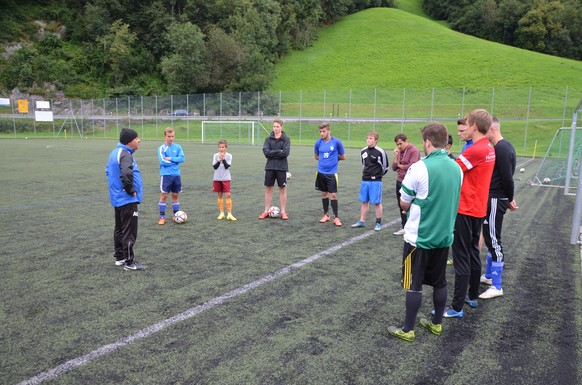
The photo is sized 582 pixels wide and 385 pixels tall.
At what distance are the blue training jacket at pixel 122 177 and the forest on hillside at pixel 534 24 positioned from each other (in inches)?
3588

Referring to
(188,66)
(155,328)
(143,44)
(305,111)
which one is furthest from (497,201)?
(143,44)

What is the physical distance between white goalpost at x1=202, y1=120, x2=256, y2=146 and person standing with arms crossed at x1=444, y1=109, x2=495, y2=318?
112ft

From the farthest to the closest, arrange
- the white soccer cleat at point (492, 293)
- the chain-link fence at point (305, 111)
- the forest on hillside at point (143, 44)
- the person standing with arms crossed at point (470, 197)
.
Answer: the forest on hillside at point (143, 44) < the chain-link fence at point (305, 111) < the white soccer cleat at point (492, 293) < the person standing with arms crossed at point (470, 197)

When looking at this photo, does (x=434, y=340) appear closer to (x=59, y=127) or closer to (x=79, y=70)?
(x=59, y=127)

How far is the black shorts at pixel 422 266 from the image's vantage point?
12.6ft

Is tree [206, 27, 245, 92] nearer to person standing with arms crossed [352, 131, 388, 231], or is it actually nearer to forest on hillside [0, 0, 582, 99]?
forest on hillside [0, 0, 582, 99]

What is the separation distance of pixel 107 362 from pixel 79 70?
68767 mm

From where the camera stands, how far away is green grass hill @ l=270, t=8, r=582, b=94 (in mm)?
60094

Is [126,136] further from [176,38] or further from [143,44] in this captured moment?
[143,44]

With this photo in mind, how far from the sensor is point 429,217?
379cm

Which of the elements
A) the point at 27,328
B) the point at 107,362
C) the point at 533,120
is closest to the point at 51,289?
the point at 27,328

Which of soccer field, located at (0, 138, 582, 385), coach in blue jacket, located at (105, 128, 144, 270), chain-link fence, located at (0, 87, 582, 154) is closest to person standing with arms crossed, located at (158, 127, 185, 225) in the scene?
soccer field, located at (0, 138, 582, 385)

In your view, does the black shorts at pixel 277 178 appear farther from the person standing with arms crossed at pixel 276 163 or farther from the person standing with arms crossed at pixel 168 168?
the person standing with arms crossed at pixel 168 168

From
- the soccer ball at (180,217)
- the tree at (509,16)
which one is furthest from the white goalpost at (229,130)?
the tree at (509,16)
